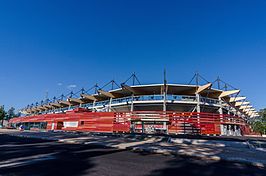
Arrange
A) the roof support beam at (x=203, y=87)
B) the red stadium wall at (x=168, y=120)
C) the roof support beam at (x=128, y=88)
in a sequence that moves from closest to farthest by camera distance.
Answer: the red stadium wall at (x=168, y=120) < the roof support beam at (x=203, y=87) < the roof support beam at (x=128, y=88)

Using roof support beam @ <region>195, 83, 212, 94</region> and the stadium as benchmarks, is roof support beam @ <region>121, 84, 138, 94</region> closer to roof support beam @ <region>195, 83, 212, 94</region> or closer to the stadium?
the stadium

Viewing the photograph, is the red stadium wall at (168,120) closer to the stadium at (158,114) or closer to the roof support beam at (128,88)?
the stadium at (158,114)

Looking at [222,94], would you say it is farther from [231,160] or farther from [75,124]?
[231,160]

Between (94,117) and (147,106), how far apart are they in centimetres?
1479

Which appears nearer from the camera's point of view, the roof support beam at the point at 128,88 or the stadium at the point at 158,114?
the stadium at the point at 158,114

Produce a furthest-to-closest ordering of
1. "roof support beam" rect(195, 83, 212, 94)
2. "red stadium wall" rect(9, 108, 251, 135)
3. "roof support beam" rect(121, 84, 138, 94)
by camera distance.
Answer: "roof support beam" rect(121, 84, 138, 94), "roof support beam" rect(195, 83, 212, 94), "red stadium wall" rect(9, 108, 251, 135)

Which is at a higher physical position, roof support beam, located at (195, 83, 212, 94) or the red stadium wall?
roof support beam, located at (195, 83, 212, 94)

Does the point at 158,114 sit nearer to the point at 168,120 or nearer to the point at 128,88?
the point at 168,120

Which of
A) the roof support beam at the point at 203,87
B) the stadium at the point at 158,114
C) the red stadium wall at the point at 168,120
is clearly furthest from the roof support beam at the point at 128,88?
the roof support beam at the point at 203,87

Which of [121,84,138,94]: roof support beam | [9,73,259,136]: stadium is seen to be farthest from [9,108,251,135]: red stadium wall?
[121,84,138,94]: roof support beam

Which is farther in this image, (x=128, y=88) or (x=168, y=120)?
(x=128, y=88)

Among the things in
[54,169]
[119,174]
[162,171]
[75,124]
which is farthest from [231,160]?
[75,124]

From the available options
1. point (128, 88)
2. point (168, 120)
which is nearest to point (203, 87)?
point (128, 88)

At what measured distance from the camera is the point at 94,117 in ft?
73.6
